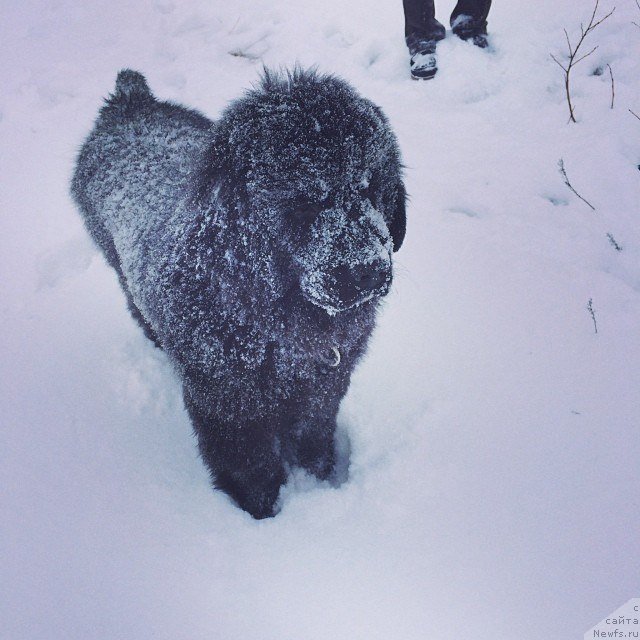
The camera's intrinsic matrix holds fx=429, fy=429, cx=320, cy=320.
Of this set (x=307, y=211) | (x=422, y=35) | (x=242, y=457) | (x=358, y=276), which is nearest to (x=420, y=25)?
(x=422, y=35)

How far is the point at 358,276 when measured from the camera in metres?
1.21

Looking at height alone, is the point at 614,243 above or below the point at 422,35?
below

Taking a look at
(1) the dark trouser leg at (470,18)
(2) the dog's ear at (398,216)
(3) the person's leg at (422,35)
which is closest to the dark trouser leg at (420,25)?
(3) the person's leg at (422,35)

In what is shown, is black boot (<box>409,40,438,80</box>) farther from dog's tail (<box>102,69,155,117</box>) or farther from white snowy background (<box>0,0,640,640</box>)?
dog's tail (<box>102,69,155,117</box>)

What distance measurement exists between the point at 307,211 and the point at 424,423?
1.22 meters

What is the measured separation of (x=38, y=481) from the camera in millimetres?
1813

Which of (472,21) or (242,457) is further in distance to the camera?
(472,21)

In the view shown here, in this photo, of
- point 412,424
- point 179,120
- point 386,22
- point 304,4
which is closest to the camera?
point 412,424

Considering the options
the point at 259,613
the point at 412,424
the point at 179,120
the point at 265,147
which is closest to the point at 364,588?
the point at 259,613

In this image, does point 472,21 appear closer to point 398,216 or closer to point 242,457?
point 398,216

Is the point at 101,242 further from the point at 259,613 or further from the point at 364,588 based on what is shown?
the point at 364,588

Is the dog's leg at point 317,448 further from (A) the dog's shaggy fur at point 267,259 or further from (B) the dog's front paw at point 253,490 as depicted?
(B) the dog's front paw at point 253,490

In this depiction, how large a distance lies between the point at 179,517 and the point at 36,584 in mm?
519

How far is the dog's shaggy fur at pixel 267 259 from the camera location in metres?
1.20
